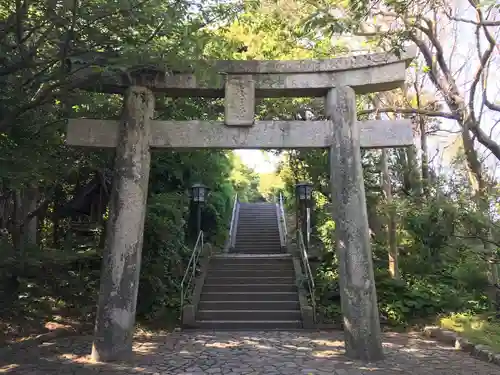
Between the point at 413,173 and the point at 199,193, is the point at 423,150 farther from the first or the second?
the point at 199,193

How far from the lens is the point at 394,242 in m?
11.0

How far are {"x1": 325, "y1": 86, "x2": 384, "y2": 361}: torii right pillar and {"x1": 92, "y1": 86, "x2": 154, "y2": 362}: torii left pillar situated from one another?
2.84 metres

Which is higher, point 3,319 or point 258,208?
point 258,208

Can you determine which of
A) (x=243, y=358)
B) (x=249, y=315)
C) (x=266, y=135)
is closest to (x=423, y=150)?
(x=249, y=315)

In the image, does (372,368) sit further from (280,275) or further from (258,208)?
(258,208)

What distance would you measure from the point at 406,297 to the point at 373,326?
4448mm

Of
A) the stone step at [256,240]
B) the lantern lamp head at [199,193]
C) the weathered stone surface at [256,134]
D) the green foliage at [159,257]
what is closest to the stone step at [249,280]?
the green foliage at [159,257]

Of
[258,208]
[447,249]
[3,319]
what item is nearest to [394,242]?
[447,249]

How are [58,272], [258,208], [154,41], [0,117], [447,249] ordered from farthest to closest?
[258,208]
[447,249]
[58,272]
[154,41]
[0,117]

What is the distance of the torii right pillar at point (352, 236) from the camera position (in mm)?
6062

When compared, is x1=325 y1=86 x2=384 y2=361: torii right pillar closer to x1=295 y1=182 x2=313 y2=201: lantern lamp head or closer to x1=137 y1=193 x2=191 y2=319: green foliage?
x1=137 y1=193 x2=191 y2=319: green foliage

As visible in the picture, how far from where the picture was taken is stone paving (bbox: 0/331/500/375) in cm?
571

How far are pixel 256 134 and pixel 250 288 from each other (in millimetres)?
5460

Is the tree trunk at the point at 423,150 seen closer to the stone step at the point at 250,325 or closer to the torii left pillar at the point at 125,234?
the stone step at the point at 250,325
